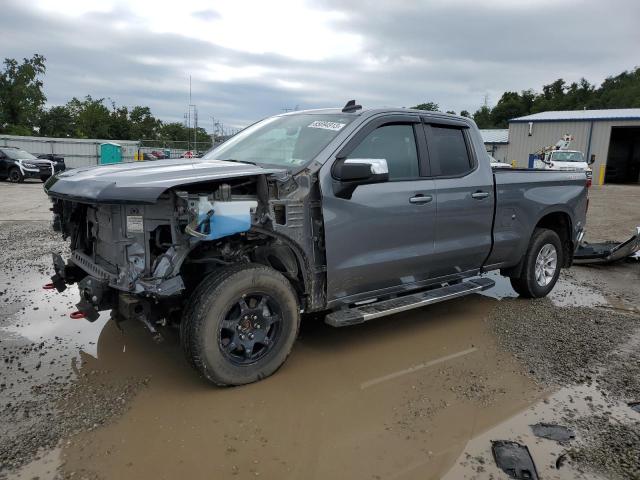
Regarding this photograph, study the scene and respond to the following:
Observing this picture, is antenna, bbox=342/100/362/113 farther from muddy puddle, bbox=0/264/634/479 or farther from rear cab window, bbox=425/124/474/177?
muddy puddle, bbox=0/264/634/479

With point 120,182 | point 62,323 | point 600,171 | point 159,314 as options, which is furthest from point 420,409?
point 600,171

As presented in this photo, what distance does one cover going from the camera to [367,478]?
2643 mm

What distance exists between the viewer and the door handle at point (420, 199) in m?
4.26

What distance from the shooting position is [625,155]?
40281 mm

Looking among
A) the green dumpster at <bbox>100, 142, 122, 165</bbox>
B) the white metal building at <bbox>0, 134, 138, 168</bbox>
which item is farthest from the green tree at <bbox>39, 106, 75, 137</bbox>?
the green dumpster at <bbox>100, 142, 122, 165</bbox>

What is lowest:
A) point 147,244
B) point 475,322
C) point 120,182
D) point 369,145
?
point 475,322

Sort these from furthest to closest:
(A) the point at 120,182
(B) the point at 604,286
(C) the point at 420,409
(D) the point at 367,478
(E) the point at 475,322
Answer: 1. (B) the point at 604,286
2. (E) the point at 475,322
3. (C) the point at 420,409
4. (A) the point at 120,182
5. (D) the point at 367,478

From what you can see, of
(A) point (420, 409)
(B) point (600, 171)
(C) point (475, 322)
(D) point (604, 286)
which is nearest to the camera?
(A) point (420, 409)

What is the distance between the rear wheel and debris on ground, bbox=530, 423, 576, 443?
23.9 meters

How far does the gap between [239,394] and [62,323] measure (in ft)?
7.20

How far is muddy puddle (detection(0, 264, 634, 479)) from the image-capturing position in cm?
Answer: 275

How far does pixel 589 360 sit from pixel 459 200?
172 cm

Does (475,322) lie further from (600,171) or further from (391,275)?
(600,171)

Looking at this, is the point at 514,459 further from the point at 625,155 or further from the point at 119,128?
the point at 119,128
